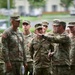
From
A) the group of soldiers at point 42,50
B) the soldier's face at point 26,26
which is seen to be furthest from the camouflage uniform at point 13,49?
the soldier's face at point 26,26

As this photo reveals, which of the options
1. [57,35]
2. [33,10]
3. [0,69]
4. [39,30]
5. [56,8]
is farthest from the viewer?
[56,8]

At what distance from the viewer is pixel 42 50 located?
31.6 feet

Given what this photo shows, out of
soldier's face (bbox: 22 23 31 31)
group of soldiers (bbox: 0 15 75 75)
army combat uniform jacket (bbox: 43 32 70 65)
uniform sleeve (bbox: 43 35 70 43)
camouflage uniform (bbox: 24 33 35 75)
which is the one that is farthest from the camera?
soldier's face (bbox: 22 23 31 31)

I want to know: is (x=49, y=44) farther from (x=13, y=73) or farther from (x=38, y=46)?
(x=13, y=73)

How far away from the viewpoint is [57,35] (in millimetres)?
8836

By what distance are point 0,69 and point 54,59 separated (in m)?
1.75

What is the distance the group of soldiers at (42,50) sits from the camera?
8.97 metres

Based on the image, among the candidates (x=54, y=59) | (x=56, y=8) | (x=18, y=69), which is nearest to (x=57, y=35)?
(x=54, y=59)

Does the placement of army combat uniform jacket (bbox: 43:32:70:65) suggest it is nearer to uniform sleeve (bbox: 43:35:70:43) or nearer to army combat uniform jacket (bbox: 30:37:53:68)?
uniform sleeve (bbox: 43:35:70:43)

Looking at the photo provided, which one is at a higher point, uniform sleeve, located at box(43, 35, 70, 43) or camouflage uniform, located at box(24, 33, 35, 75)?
uniform sleeve, located at box(43, 35, 70, 43)

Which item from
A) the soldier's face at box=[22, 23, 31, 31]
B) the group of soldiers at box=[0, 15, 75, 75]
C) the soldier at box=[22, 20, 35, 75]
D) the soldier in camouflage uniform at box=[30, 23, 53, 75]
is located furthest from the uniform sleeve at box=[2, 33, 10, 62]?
the soldier's face at box=[22, 23, 31, 31]

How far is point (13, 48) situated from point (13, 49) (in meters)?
0.02

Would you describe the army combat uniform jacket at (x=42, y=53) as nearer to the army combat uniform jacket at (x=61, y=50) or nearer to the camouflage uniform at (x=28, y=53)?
the army combat uniform jacket at (x=61, y=50)

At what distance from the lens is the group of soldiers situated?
29.4 ft
